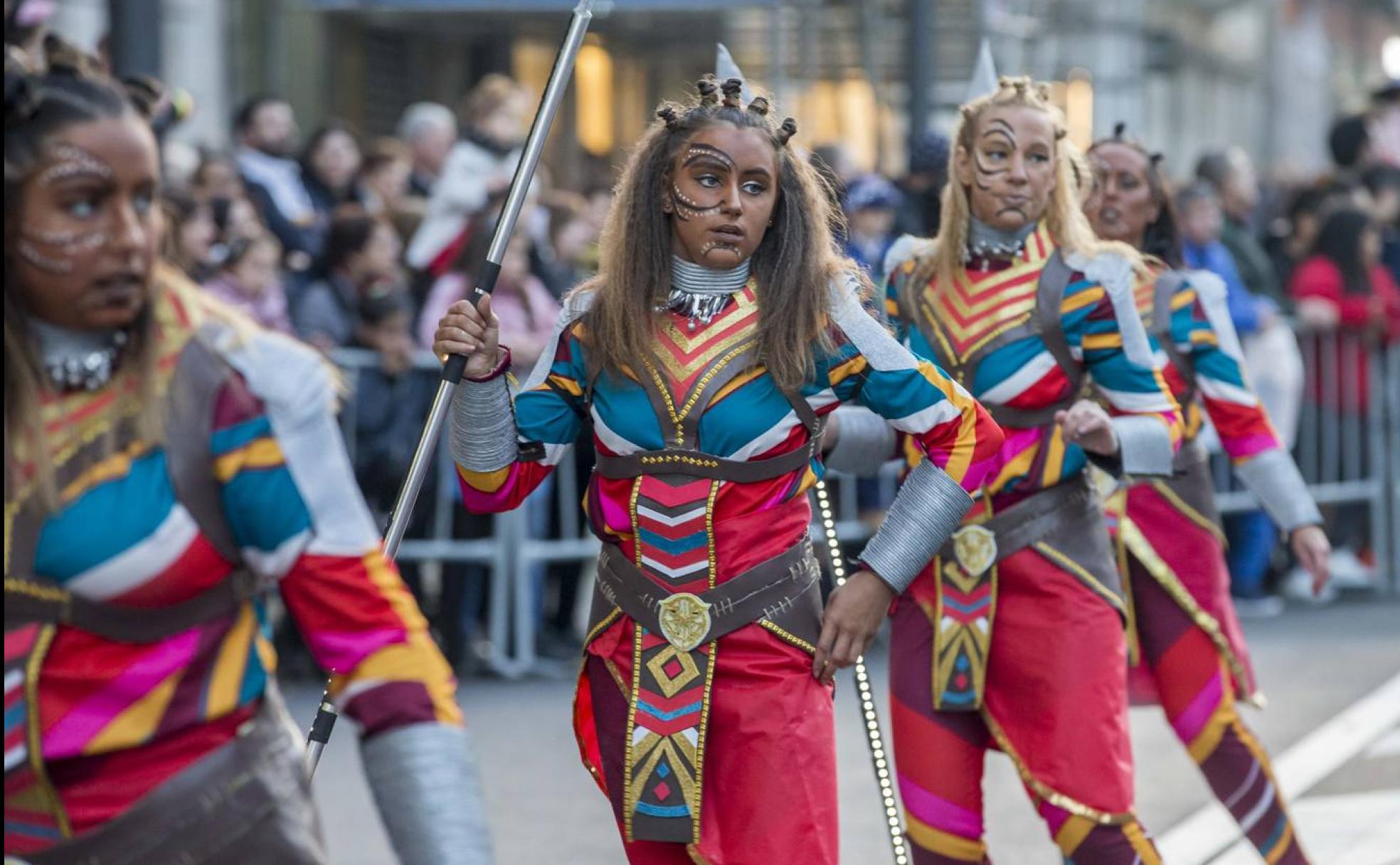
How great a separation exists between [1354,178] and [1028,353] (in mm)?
10313

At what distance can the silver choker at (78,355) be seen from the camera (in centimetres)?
289

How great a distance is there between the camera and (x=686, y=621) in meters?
4.28

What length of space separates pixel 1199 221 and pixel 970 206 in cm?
641

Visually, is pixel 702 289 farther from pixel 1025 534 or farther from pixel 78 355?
pixel 78 355

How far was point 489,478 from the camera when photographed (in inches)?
174

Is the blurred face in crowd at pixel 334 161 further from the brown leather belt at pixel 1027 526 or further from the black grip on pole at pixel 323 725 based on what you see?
the black grip on pole at pixel 323 725

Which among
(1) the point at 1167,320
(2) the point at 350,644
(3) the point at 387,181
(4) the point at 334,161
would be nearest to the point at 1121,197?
(1) the point at 1167,320

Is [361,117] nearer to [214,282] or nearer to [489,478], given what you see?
[214,282]

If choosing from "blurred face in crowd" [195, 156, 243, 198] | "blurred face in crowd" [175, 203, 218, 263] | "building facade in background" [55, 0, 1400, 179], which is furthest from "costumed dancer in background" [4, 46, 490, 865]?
"building facade in background" [55, 0, 1400, 179]

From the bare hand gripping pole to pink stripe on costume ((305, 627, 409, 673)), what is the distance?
44.2 inches

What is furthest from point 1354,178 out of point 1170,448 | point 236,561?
point 236,561

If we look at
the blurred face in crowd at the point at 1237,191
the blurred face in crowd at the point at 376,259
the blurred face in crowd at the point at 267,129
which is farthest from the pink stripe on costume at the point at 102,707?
the blurred face in crowd at the point at 1237,191

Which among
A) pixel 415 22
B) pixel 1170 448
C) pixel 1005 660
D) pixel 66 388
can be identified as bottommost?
pixel 1005 660

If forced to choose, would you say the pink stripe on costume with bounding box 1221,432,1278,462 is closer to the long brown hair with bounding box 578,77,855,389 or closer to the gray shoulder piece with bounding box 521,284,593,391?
the long brown hair with bounding box 578,77,855,389
